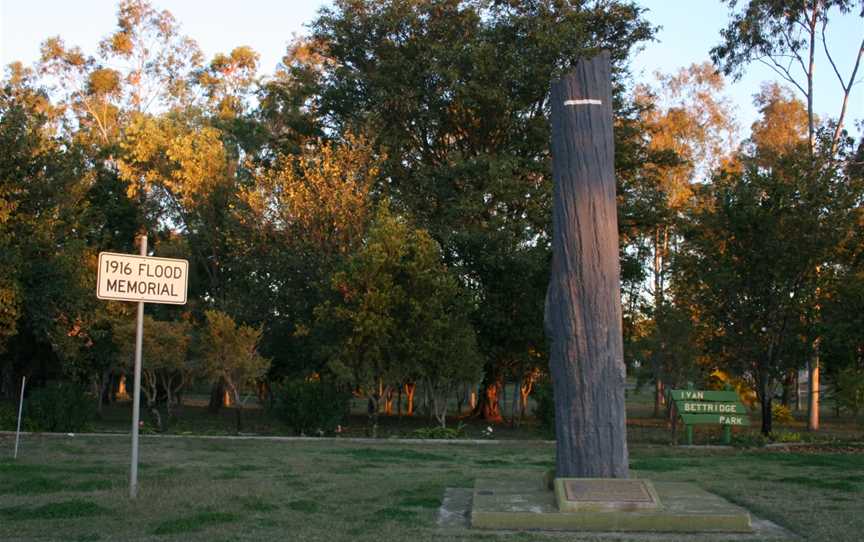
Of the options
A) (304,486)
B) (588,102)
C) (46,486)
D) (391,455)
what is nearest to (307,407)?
(391,455)

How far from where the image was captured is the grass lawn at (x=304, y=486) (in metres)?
8.07

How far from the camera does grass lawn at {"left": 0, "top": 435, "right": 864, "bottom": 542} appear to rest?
8.07m

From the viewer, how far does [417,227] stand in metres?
27.9

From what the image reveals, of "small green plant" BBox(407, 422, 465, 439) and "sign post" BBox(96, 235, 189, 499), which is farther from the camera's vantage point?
"small green plant" BBox(407, 422, 465, 439)

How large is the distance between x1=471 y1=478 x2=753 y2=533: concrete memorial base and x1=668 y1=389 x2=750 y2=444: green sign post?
12.2 m

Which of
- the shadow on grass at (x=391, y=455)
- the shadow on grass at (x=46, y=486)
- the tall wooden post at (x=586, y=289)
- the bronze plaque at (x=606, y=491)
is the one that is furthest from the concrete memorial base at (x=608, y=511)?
the shadow on grass at (x=391, y=455)

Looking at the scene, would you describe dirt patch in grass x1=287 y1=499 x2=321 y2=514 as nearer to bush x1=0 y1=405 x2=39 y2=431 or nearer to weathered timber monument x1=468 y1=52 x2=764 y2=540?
weathered timber monument x1=468 y1=52 x2=764 y2=540

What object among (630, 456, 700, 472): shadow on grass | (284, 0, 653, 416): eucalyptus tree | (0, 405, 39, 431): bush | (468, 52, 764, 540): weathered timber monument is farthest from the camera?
(284, 0, 653, 416): eucalyptus tree

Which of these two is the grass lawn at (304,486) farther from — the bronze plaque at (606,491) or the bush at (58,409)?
the bush at (58,409)

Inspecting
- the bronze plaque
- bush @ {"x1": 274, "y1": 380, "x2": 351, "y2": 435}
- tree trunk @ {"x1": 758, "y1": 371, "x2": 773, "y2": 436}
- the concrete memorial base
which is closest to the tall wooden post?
the bronze plaque

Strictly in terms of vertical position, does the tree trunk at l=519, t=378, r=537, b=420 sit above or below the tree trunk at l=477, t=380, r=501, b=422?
above

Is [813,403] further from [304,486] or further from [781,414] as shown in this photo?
[304,486]

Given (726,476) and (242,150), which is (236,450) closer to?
(726,476)

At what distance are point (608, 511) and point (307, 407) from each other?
1464 cm
